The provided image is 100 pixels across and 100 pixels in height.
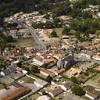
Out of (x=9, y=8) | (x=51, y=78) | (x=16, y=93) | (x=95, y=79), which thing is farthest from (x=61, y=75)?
(x=9, y=8)

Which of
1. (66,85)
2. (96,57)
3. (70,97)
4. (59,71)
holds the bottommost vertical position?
(70,97)

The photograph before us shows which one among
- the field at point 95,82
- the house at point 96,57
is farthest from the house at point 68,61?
the field at point 95,82

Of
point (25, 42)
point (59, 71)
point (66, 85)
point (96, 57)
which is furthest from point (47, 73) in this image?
point (25, 42)

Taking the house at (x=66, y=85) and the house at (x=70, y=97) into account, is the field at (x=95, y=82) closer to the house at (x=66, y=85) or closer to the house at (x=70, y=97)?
the house at (x=66, y=85)

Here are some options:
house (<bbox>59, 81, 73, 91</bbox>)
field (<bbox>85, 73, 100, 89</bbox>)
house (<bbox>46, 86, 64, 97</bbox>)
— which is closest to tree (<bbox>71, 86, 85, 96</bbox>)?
house (<bbox>59, 81, 73, 91</bbox>)

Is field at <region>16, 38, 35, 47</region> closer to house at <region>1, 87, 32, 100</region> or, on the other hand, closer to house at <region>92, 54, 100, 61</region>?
house at <region>92, 54, 100, 61</region>

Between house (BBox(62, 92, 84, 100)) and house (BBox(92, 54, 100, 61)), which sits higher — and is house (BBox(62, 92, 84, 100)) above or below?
below

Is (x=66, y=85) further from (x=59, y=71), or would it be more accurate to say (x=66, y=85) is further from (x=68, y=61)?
(x=68, y=61)

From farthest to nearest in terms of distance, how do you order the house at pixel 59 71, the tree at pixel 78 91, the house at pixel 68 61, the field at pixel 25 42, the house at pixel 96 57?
the field at pixel 25 42
the house at pixel 96 57
the house at pixel 68 61
the house at pixel 59 71
the tree at pixel 78 91
